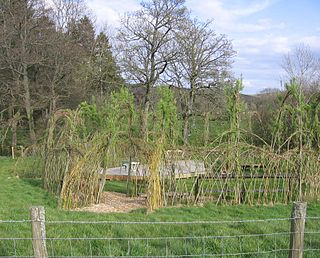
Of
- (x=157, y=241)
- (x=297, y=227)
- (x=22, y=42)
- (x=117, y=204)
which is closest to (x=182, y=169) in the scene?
(x=117, y=204)

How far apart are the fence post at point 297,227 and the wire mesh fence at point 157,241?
68 cm

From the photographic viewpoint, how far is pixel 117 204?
33.0ft

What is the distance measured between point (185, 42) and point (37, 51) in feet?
31.0

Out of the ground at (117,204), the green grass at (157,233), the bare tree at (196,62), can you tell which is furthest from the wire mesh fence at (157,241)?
the bare tree at (196,62)

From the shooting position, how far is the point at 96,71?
30656 millimetres

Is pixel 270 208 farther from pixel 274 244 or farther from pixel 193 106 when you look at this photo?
pixel 193 106

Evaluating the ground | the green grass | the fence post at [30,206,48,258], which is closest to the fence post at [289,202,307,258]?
the green grass

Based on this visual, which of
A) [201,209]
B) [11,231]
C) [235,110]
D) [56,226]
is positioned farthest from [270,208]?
[11,231]

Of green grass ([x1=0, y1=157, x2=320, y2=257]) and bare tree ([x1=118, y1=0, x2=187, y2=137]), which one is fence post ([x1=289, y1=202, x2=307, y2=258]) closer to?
green grass ([x1=0, y1=157, x2=320, y2=257])

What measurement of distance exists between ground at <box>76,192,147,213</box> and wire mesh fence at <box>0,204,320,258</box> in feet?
8.84

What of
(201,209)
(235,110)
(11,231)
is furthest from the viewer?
(235,110)

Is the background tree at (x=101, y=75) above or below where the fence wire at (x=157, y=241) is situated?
above

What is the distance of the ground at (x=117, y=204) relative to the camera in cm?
940

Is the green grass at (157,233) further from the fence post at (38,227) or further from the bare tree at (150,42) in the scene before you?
the bare tree at (150,42)
